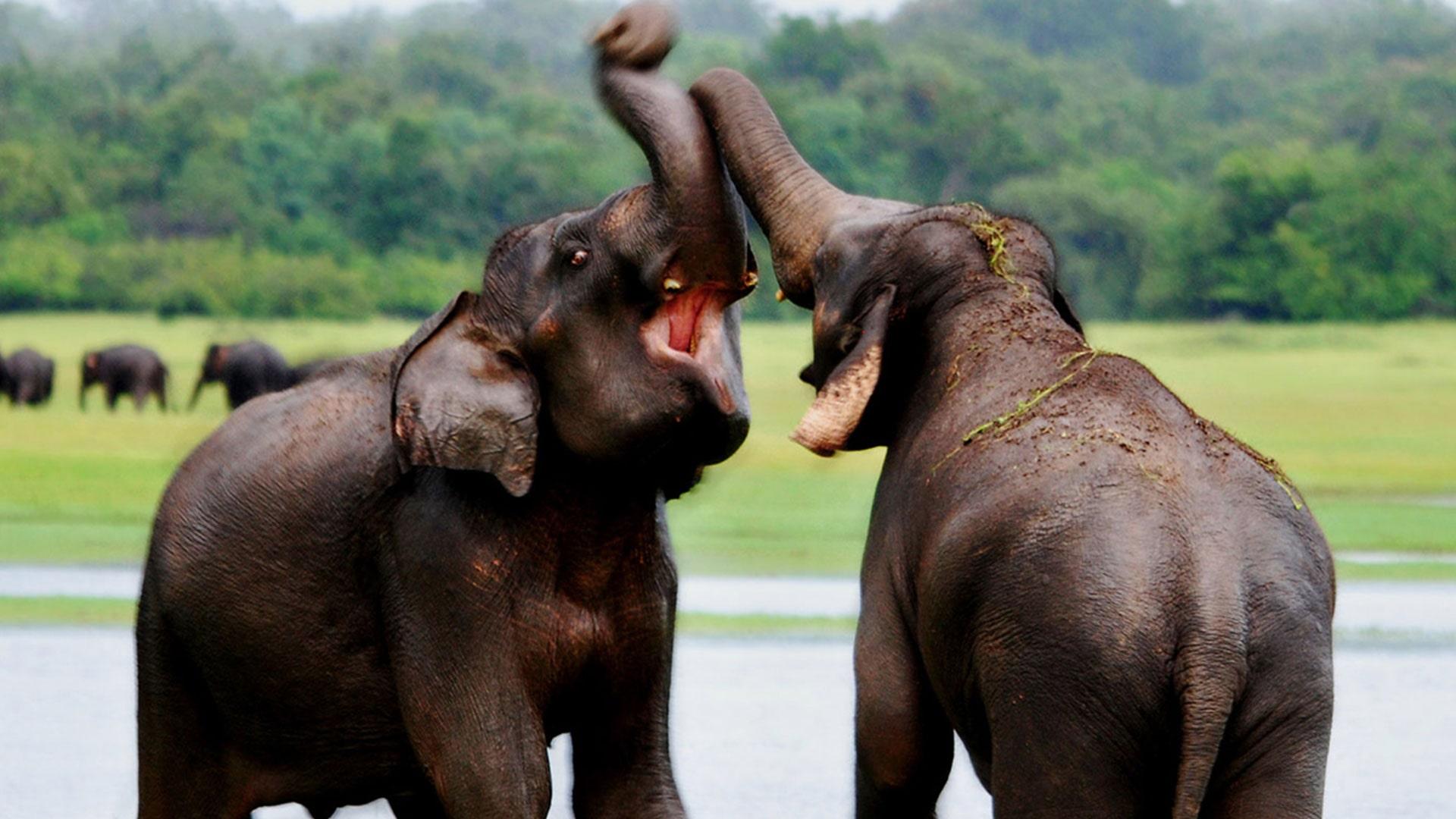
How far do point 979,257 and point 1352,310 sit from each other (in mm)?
48940

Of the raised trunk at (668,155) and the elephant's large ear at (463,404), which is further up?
the raised trunk at (668,155)

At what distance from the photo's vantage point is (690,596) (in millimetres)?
16078

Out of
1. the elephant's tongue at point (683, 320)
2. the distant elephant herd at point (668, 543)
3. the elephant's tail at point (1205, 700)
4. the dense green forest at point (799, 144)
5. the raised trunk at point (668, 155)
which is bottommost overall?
the elephant's tail at point (1205, 700)

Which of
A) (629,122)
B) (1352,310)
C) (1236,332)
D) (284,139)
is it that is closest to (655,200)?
(629,122)

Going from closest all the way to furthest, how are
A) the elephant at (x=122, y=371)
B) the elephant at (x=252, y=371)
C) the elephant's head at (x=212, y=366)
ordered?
1. the elephant at (x=252, y=371)
2. the elephant's head at (x=212, y=366)
3. the elephant at (x=122, y=371)

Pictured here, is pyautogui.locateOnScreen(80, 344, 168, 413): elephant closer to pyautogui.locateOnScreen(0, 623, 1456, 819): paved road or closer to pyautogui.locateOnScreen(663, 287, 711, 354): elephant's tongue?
pyautogui.locateOnScreen(0, 623, 1456, 819): paved road

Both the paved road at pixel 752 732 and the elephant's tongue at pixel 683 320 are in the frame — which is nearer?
the elephant's tongue at pixel 683 320

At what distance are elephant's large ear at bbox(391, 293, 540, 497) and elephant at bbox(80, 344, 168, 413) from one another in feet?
112

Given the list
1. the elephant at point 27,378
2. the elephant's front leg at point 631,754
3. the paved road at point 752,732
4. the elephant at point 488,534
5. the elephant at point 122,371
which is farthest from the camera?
the elephant at point 122,371

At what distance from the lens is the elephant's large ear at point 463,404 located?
19.5 ft

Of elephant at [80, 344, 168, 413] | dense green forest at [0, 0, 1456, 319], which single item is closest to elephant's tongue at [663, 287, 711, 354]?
dense green forest at [0, 0, 1456, 319]

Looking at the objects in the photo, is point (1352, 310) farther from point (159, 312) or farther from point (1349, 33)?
point (1349, 33)

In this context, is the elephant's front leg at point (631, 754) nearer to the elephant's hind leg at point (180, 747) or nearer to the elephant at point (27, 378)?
the elephant's hind leg at point (180, 747)

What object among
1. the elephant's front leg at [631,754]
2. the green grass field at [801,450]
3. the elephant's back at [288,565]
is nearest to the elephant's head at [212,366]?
the green grass field at [801,450]
